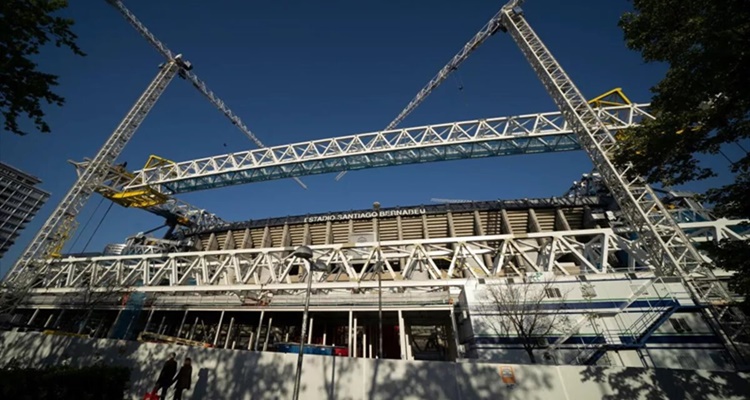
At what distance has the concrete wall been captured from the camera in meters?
7.68

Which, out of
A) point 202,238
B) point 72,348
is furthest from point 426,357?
point 202,238

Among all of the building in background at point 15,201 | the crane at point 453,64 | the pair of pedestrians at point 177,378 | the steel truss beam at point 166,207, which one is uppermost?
the building in background at point 15,201

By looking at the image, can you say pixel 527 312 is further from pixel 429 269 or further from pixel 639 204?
pixel 639 204

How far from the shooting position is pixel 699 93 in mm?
7184

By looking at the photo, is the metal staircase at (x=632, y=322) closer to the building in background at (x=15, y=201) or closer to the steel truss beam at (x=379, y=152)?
the steel truss beam at (x=379, y=152)

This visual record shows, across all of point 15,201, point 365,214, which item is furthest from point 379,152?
point 15,201

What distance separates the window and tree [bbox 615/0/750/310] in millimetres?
10685

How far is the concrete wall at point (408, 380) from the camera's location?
7.68 m

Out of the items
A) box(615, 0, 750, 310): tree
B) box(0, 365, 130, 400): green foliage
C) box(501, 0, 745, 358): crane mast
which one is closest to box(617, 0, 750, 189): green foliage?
box(615, 0, 750, 310): tree

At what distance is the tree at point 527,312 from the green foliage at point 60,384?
1707 centimetres

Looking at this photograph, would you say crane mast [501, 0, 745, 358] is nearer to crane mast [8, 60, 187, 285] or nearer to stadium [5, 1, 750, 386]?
stadium [5, 1, 750, 386]

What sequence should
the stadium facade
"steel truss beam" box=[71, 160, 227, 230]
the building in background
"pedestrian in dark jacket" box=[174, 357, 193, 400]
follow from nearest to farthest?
1. "pedestrian in dark jacket" box=[174, 357, 193, 400]
2. the stadium facade
3. "steel truss beam" box=[71, 160, 227, 230]
4. the building in background

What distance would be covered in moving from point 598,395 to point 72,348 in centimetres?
2048

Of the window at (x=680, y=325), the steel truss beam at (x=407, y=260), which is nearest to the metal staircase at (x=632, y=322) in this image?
the window at (x=680, y=325)
